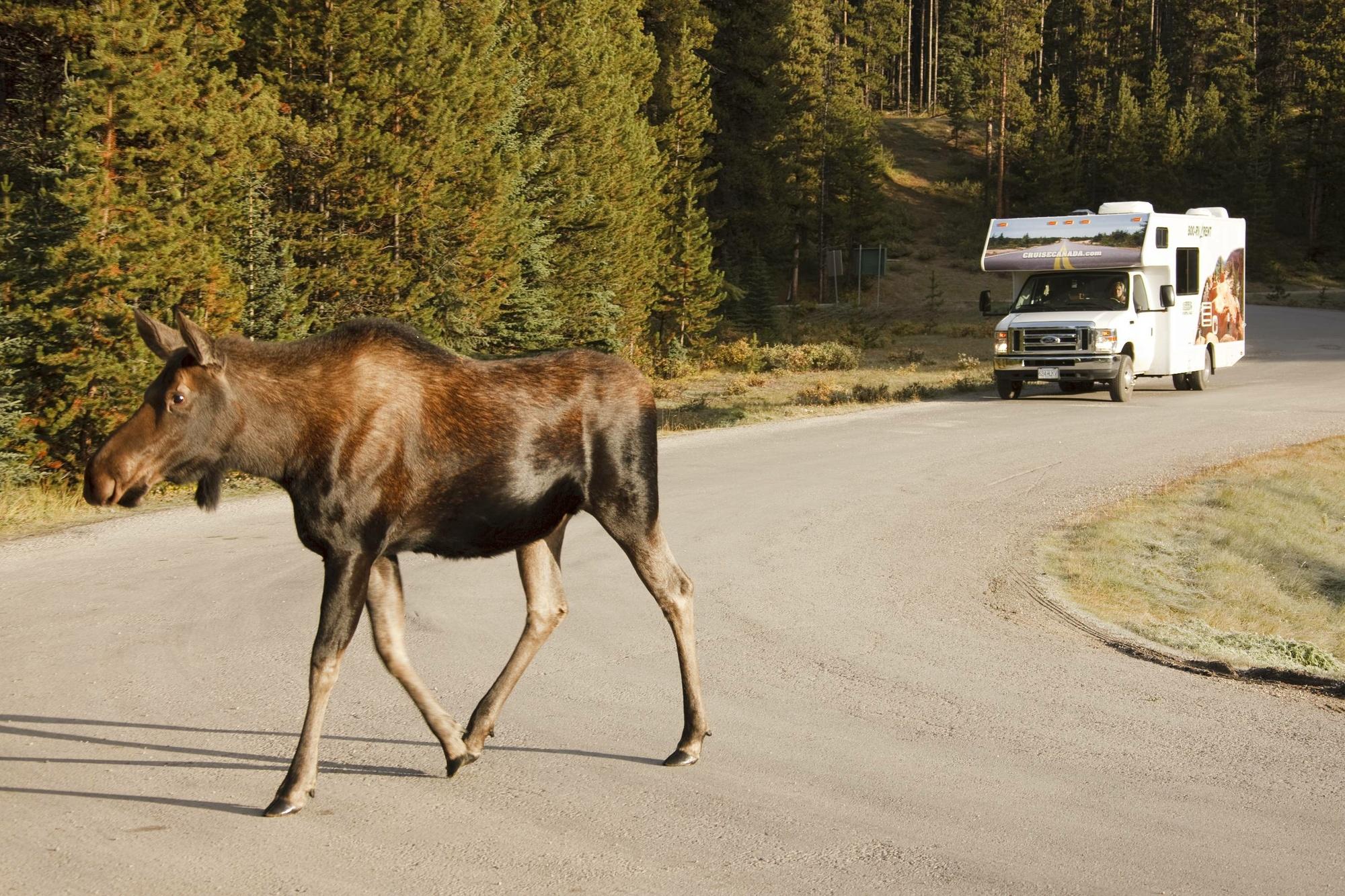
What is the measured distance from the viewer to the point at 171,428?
5.49 metres

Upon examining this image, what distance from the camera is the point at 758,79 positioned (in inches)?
2251

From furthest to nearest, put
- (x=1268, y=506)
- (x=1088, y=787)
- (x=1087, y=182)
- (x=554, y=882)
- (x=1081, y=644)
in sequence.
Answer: (x=1087, y=182) < (x=1268, y=506) < (x=1081, y=644) < (x=1088, y=787) < (x=554, y=882)

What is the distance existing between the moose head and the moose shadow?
1.30 metres

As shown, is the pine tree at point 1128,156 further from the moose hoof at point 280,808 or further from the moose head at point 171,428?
the moose hoof at point 280,808

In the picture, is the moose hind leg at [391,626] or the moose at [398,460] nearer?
the moose at [398,460]

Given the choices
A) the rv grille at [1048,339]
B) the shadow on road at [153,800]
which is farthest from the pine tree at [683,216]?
the shadow on road at [153,800]

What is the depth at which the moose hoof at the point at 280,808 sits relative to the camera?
5574mm

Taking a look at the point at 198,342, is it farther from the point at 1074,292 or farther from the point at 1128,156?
the point at 1128,156

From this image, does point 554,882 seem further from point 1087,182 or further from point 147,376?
point 1087,182

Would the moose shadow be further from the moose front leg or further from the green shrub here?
the green shrub

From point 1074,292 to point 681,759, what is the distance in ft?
78.0

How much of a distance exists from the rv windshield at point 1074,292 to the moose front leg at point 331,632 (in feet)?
Result: 79.8

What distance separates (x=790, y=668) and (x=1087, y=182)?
87.9 m

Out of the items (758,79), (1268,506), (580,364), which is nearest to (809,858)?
(580,364)
